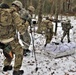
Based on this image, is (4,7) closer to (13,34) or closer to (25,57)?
(13,34)

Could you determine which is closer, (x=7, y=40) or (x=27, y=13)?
(x=7, y=40)

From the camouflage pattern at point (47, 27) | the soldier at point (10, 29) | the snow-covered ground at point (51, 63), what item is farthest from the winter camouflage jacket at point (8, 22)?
the camouflage pattern at point (47, 27)

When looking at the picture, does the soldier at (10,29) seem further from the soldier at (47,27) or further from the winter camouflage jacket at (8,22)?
the soldier at (47,27)

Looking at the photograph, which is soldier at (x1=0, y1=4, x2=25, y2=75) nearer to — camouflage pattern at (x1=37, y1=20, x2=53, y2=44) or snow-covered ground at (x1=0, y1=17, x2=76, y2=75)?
snow-covered ground at (x1=0, y1=17, x2=76, y2=75)

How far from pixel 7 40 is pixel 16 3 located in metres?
1.11

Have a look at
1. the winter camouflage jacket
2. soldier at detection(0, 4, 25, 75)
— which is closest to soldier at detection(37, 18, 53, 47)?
soldier at detection(0, 4, 25, 75)

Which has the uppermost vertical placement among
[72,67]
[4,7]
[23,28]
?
[4,7]

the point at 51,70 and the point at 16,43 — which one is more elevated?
the point at 16,43

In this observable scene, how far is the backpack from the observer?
19.6 feet

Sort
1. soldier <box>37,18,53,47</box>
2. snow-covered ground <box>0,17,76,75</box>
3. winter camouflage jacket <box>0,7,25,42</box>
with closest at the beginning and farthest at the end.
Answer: winter camouflage jacket <box>0,7,25,42</box>, snow-covered ground <box>0,17,76,75</box>, soldier <box>37,18,53,47</box>

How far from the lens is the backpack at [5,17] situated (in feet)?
19.6

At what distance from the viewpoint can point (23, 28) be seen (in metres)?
5.82

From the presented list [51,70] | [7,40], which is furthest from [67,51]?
[7,40]

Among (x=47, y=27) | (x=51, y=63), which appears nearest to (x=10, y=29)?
(x=51, y=63)
